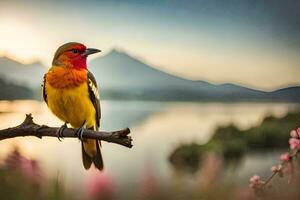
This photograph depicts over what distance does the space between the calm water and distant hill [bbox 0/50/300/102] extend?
3 centimetres

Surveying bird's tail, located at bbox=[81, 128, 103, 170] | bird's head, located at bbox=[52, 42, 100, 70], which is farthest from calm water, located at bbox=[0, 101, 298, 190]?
bird's head, located at bbox=[52, 42, 100, 70]

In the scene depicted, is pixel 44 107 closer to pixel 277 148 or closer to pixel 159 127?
pixel 159 127

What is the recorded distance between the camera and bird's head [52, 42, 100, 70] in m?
2.49

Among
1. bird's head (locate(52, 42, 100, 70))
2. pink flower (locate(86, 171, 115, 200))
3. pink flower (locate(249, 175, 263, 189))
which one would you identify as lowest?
pink flower (locate(86, 171, 115, 200))

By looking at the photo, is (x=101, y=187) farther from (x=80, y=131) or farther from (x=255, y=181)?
(x=255, y=181)

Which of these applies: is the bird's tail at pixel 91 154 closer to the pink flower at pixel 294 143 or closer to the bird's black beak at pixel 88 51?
the bird's black beak at pixel 88 51

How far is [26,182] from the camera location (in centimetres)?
250

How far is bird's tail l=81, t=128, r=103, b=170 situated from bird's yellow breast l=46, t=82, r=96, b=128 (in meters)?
0.06

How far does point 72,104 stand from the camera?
2479mm

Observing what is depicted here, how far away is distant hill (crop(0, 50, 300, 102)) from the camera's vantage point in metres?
2.54

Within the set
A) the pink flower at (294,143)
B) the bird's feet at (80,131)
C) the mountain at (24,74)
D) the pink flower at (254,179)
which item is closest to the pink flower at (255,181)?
the pink flower at (254,179)

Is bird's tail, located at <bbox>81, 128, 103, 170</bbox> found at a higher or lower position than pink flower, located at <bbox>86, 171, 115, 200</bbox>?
higher

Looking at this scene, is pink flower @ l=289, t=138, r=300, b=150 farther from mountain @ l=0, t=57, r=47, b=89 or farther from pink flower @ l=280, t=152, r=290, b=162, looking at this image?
mountain @ l=0, t=57, r=47, b=89

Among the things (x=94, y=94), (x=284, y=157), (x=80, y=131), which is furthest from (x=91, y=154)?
(x=284, y=157)
